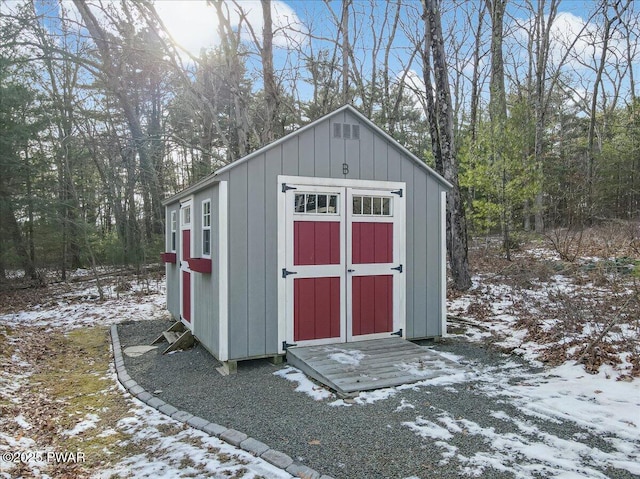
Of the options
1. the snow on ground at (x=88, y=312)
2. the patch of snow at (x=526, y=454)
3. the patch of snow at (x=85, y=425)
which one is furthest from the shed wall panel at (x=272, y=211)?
the snow on ground at (x=88, y=312)

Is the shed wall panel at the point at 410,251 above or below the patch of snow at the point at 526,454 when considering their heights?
above

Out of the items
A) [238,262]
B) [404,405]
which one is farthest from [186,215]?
[404,405]

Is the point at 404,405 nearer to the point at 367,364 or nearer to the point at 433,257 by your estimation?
the point at 367,364

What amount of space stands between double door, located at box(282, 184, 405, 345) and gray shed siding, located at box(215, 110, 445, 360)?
0.64 feet

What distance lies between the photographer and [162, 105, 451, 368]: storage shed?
5.04 metres

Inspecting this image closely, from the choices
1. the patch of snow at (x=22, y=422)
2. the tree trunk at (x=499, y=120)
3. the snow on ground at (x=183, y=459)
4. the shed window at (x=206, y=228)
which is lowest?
the patch of snow at (x=22, y=422)

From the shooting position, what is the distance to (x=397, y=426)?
131 inches

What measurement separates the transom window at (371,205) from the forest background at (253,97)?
3566 mm

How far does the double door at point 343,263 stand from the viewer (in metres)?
5.32

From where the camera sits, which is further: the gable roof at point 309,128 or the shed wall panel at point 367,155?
the shed wall panel at point 367,155

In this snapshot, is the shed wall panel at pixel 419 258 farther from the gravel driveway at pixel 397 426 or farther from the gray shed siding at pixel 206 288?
Answer: the gray shed siding at pixel 206 288

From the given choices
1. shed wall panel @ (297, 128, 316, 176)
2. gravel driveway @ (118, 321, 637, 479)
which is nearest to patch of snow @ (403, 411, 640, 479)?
gravel driveway @ (118, 321, 637, 479)

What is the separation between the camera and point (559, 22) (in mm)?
17297

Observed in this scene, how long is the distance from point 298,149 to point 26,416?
3.95 meters
